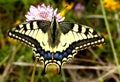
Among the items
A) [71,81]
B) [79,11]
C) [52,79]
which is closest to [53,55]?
[52,79]

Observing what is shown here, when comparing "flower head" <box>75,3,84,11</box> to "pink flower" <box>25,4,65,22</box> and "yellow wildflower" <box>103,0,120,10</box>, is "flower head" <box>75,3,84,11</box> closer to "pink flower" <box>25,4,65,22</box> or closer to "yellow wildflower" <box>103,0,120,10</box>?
"yellow wildflower" <box>103,0,120,10</box>

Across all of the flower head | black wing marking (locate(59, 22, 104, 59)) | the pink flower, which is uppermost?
A: the flower head

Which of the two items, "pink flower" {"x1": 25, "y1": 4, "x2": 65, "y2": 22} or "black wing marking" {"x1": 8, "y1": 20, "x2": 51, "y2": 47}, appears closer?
"black wing marking" {"x1": 8, "y1": 20, "x2": 51, "y2": 47}

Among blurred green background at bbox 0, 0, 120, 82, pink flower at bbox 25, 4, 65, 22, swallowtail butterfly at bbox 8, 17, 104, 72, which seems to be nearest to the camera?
swallowtail butterfly at bbox 8, 17, 104, 72

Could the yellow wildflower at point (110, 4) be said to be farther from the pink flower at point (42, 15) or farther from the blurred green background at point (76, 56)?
the pink flower at point (42, 15)

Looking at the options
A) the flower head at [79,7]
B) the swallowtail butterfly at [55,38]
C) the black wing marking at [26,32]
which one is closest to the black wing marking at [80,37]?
the swallowtail butterfly at [55,38]

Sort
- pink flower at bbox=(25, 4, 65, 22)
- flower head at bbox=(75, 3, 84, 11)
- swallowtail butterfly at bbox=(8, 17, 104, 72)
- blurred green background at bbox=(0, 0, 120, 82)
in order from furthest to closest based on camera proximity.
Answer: flower head at bbox=(75, 3, 84, 11) < blurred green background at bbox=(0, 0, 120, 82) < pink flower at bbox=(25, 4, 65, 22) < swallowtail butterfly at bbox=(8, 17, 104, 72)

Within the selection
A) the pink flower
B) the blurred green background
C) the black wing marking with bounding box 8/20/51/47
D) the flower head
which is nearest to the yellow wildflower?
the blurred green background
